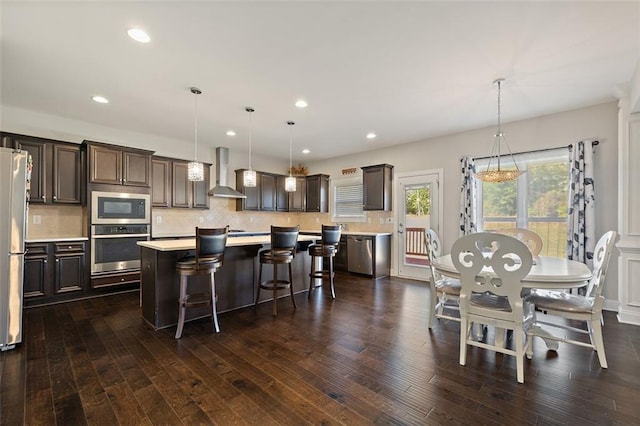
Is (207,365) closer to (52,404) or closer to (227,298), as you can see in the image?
(52,404)

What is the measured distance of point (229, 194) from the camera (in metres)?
5.55

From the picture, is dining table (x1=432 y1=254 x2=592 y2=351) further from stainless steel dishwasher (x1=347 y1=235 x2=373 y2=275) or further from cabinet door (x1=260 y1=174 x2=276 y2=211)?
cabinet door (x1=260 y1=174 x2=276 y2=211)

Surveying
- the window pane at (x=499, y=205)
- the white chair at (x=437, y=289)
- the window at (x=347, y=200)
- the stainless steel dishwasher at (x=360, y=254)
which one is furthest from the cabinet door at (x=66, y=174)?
the window pane at (x=499, y=205)

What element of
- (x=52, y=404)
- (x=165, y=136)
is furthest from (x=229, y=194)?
(x=52, y=404)

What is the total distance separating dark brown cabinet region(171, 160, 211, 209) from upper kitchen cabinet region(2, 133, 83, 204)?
53.2 inches

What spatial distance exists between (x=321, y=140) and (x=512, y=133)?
10.4 feet

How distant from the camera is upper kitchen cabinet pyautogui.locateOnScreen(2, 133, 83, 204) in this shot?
150 inches

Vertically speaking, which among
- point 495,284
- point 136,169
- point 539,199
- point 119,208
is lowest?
point 495,284

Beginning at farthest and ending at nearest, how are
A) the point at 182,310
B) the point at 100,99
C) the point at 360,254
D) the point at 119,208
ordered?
1. the point at 360,254
2. the point at 119,208
3. the point at 100,99
4. the point at 182,310

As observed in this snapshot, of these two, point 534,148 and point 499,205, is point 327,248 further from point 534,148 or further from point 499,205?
point 534,148

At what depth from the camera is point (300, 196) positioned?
23.7 feet

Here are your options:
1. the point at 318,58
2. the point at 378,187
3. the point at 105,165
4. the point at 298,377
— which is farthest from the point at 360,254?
the point at 105,165

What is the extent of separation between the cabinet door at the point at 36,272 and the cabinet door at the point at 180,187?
189 cm

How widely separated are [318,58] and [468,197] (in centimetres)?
339
